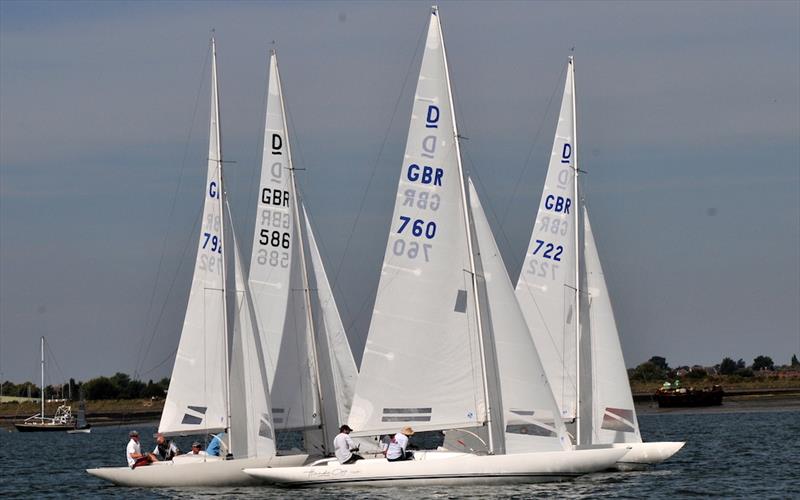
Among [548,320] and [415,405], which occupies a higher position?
[548,320]

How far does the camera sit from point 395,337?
3834 cm

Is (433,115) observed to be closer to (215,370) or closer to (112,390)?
(215,370)

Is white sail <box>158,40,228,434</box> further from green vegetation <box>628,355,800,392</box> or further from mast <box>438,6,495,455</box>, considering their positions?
green vegetation <box>628,355,800,392</box>

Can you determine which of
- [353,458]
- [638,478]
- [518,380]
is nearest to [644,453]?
[638,478]

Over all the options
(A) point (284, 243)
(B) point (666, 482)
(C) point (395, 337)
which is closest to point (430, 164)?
(C) point (395, 337)

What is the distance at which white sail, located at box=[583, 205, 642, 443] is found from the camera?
43.5 meters

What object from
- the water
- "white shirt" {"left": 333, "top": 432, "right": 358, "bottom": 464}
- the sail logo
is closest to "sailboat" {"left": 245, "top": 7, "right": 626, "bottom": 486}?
"white shirt" {"left": 333, "top": 432, "right": 358, "bottom": 464}

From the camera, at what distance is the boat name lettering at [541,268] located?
46.4 meters

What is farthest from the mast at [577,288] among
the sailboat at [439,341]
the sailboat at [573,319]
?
the sailboat at [439,341]

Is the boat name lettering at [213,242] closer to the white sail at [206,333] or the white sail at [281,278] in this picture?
the white sail at [206,333]

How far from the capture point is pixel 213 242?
43.5 metres

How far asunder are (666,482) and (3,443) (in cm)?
7054

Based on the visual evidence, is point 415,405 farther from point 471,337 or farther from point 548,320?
point 548,320

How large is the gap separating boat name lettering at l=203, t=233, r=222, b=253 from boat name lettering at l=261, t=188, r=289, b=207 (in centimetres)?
219
